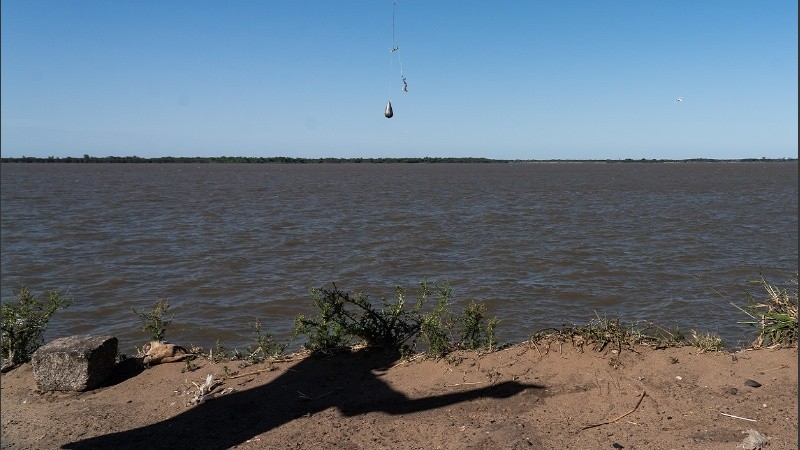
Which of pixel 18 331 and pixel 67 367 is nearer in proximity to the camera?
pixel 67 367

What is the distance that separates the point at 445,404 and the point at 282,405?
57.5 inches

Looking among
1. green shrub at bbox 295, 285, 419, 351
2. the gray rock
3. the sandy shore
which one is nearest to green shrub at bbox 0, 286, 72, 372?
the sandy shore

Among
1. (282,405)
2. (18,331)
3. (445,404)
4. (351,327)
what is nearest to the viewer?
(445,404)

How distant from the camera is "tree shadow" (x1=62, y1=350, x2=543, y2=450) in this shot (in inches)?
219

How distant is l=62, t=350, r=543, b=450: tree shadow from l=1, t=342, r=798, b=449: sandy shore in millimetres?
17

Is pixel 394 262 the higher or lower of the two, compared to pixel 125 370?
lower

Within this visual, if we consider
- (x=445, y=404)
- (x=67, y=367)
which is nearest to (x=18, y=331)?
(x=67, y=367)

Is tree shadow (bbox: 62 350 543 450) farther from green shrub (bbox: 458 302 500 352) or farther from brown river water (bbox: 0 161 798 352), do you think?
→ brown river water (bbox: 0 161 798 352)

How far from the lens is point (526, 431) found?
17.2 ft

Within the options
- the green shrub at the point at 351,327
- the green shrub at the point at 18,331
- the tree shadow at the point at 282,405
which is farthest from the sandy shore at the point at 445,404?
the green shrub at the point at 18,331

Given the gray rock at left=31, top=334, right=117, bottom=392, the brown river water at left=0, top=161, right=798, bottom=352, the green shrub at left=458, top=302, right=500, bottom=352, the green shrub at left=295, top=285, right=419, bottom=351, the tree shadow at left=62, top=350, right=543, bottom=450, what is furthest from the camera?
the brown river water at left=0, top=161, right=798, bottom=352

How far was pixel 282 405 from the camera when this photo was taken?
19.9ft

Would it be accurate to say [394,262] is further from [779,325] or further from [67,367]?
[779,325]

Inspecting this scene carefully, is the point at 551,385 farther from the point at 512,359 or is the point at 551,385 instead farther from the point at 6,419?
the point at 6,419
